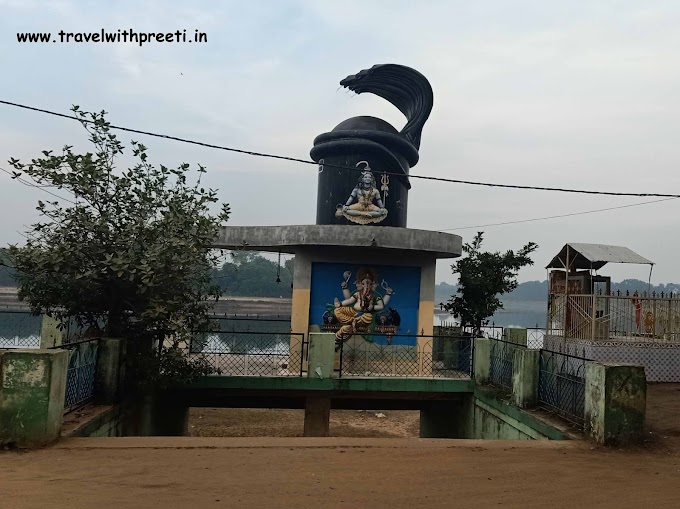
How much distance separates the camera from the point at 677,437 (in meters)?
7.70

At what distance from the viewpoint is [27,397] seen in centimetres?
664

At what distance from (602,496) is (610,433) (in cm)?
218

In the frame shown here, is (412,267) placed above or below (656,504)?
above

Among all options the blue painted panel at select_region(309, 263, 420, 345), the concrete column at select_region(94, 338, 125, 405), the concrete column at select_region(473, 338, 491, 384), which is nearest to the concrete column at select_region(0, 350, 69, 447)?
the concrete column at select_region(94, 338, 125, 405)

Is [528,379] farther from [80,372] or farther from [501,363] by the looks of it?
[80,372]

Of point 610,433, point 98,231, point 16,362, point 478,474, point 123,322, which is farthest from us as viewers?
point 123,322

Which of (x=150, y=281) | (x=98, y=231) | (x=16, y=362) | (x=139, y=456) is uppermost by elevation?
(x=98, y=231)

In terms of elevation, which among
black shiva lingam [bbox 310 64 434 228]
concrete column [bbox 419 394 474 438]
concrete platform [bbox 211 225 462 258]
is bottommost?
concrete column [bbox 419 394 474 438]

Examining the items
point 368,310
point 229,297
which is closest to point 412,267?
point 368,310

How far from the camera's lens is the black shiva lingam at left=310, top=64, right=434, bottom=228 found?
16469 mm

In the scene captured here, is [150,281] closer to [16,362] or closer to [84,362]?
[84,362]

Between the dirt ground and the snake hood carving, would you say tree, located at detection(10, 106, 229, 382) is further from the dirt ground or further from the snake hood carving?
the snake hood carving

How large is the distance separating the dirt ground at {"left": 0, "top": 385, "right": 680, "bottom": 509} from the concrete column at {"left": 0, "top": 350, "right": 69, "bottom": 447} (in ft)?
0.94

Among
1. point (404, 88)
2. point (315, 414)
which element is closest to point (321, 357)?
point (315, 414)
